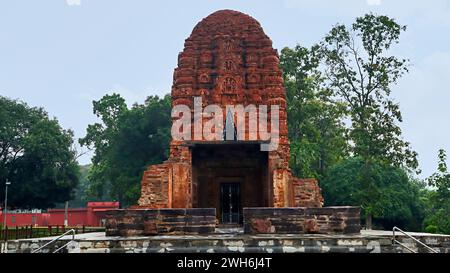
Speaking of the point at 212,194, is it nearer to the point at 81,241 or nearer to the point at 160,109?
the point at 81,241

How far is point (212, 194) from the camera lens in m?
18.7

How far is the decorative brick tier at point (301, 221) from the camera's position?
479 inches

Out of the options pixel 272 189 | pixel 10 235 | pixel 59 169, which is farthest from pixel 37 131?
pixel 272 189

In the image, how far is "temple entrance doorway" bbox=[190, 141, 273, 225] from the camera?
18.6m

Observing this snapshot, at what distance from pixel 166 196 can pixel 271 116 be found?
4.77m

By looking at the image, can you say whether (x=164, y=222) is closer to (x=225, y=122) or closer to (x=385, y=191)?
(x=225, y=122)

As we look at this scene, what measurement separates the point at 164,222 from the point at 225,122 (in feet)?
20.6

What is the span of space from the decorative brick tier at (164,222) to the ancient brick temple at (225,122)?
4.58 meters

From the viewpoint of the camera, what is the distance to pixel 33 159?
39.6 metres

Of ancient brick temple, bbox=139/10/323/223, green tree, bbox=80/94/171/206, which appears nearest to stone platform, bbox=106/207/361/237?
ancient brick temple, bbox=139/10/323/223

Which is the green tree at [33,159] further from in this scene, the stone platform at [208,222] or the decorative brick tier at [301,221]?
the decorative brick tier at [301,221]

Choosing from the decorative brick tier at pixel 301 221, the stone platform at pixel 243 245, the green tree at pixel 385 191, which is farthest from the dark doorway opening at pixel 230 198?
the green tree at pixel 385 191

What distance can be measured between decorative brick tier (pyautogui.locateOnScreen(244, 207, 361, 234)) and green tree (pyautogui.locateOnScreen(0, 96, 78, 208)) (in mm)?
30586

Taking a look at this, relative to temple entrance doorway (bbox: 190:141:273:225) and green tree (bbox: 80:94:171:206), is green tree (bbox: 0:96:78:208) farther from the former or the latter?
temple entrance doorway (bbox: 190:141:273:225)
